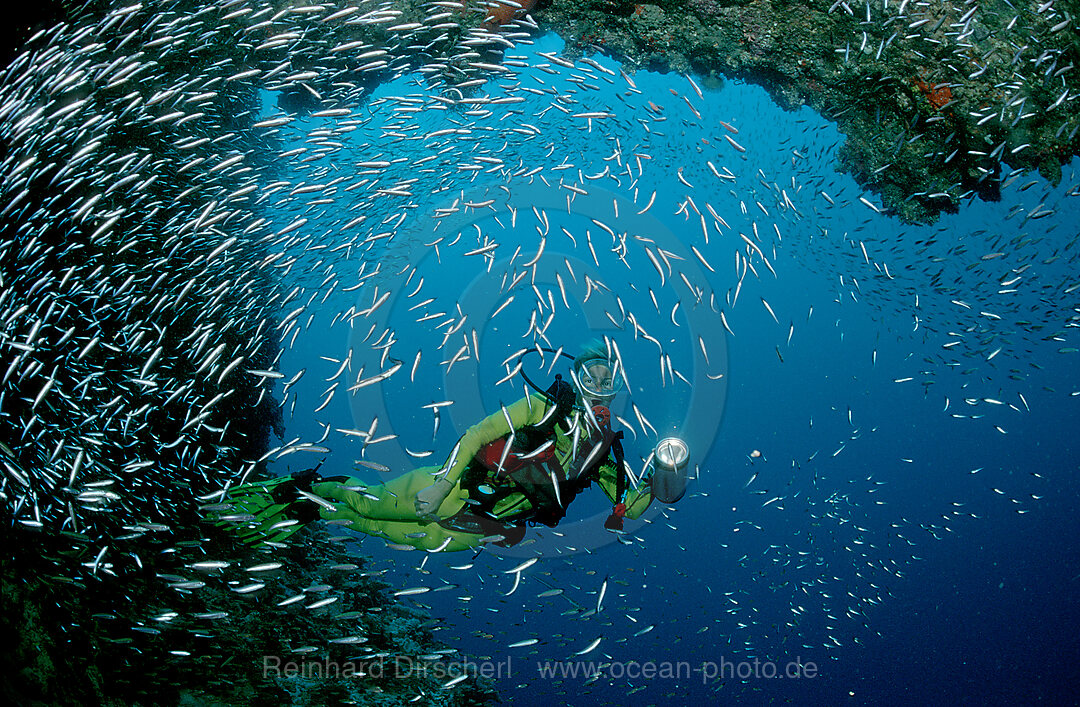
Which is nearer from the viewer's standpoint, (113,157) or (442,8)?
(113,157)

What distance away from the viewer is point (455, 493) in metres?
4.92

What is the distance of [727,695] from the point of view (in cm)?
4391

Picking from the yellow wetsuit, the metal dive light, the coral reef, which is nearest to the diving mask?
the yellow wetsuit

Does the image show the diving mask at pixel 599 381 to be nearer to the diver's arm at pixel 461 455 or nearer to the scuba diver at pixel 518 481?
the scuba diver at pixel 518 481

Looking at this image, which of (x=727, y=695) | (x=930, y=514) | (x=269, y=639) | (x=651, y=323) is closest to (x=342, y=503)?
(x=269, y=639)

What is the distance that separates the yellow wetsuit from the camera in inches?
173

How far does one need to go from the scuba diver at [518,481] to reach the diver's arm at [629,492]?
0.01 metres

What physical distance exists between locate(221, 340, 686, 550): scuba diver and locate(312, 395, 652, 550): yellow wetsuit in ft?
0.04

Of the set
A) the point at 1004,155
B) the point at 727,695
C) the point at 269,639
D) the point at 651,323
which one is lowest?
the point at 727,695

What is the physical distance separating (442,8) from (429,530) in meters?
7.20

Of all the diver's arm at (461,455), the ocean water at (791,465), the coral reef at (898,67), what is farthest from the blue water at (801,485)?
the diver's arm at (461,455)

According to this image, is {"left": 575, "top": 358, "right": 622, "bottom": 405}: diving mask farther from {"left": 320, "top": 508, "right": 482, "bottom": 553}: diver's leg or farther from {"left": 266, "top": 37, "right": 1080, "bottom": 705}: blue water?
{"left": 266, "top": 37, "right": 1080, "bottom": 705}: blue water

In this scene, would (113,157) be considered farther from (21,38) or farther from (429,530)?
(429,530)

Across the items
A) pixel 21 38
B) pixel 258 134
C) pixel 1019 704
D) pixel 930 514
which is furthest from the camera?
pixel 930 514
